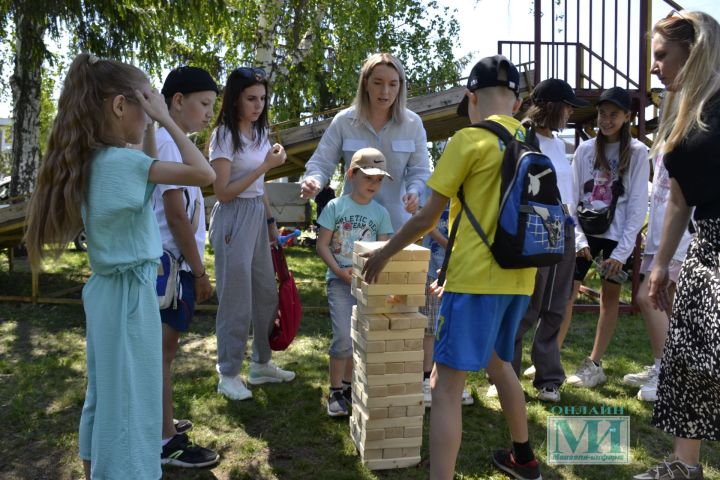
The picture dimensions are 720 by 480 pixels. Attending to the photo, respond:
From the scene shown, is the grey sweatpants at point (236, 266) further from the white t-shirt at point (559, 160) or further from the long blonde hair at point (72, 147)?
the white t-shirt at point (559, 160)

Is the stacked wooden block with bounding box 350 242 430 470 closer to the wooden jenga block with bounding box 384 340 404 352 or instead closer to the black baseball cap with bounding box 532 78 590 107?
the wooden jenga block with bounding box 384 340 404 352

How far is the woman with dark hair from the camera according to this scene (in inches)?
158

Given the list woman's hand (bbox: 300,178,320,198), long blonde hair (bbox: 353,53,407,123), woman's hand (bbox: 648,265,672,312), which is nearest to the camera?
woman's hand (bbox: 648,265,672,312)

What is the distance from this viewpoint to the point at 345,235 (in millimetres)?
3863

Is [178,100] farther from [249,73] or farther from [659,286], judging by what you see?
[659,286]

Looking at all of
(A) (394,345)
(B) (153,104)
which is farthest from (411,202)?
(B) (153,104)

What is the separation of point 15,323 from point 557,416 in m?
5.44

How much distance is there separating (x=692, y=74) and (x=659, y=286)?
37.3 inches

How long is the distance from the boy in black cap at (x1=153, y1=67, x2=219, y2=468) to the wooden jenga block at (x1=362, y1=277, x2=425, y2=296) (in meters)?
0.81

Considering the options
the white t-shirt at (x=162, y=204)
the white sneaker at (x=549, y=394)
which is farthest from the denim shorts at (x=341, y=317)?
the white sneaker at (x=549, y=394)

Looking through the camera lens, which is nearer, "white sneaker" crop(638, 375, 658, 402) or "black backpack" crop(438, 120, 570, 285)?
"black backpack" crop(438, 120, 570, 285)

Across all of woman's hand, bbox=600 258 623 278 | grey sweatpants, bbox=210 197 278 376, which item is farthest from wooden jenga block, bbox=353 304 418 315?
woman's hand, bbox=600 258 623 278

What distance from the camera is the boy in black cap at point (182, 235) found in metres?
3.05

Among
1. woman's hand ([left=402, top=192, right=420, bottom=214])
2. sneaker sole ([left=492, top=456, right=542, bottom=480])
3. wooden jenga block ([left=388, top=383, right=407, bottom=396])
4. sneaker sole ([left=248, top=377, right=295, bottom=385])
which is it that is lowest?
sneaker sole ([left=492, top=456, right=542, bottom=480])
